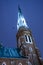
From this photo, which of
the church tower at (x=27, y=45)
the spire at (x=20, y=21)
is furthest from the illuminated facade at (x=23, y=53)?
the spire at (x=20, y=21)

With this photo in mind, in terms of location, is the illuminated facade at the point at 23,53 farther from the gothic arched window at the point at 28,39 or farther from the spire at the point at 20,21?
the spire at the point at 20,21

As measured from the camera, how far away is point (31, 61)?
6169cm

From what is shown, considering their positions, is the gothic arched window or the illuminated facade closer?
the illuminated facade

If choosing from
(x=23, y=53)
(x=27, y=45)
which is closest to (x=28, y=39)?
(x=27, y=45)

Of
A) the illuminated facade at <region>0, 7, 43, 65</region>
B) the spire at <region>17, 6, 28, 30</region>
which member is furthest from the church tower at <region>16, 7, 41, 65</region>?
the spire at <region>17, 6, 28, 30</region>

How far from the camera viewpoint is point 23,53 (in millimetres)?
64438

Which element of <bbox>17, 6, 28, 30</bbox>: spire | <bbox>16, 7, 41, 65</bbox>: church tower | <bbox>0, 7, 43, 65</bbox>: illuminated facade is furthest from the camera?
<bbox>17, 6, 28, 30</bbox>: spire

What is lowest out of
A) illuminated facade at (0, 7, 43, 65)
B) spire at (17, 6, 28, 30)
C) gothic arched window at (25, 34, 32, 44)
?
illuminated facade at (0, 7, 43, 65)

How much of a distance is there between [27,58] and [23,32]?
44.4 feet

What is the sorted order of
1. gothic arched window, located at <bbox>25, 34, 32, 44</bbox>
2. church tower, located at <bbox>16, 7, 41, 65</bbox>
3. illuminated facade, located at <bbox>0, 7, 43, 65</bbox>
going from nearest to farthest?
illuminated facade, located at <bbox>0, 7, 43, 65</bbox>, church tower, located at <bbox>16, 7, 41, 65</bbox>, gothic arched window, located at <bbox>25, 34, 32, 44</bbox>

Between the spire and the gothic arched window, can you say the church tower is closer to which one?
the gothic arched window

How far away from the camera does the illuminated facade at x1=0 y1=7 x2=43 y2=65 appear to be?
5984 centimetres

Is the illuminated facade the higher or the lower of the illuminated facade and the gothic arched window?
the lower

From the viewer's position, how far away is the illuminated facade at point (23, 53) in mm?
59844
